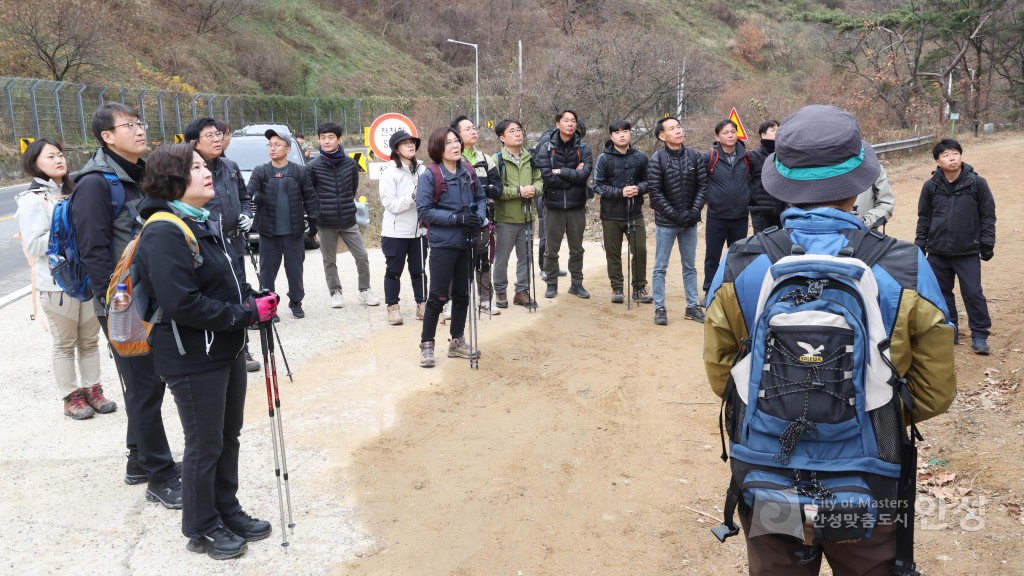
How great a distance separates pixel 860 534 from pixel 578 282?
23.8ft

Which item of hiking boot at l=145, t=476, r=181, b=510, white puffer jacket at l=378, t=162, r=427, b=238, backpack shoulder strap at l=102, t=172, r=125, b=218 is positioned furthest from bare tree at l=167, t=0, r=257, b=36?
hiking boot at l=145, t=476, r=181, b=510

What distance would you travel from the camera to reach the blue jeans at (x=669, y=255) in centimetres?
825

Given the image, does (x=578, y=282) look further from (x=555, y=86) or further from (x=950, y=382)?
(x=555, y=86)

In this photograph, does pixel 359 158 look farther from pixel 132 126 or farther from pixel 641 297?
pixel 132 126

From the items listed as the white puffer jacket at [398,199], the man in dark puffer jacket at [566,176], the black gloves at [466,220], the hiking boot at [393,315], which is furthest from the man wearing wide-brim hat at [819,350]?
the man in dark puffer jacket at [566,176]

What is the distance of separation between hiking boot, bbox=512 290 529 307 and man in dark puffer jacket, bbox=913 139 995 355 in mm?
3989

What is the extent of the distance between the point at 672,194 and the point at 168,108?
33389 mm

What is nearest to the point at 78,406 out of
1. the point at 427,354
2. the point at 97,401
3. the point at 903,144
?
the point at 97,401

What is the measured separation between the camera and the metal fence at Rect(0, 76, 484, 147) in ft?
88.1

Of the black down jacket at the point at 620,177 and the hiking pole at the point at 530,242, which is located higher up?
the black down jacket at the point at 620,177

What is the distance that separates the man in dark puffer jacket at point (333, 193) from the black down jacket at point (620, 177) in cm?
282

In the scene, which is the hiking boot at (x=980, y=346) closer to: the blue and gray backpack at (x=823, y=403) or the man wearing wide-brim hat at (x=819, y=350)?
the man wearing wide-brim hat at (x=819, y=350)

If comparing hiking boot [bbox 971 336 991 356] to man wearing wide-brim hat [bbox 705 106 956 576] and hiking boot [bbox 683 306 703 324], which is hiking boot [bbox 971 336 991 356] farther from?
man wearing wide-brim hat [bbox 705 106 956 576]

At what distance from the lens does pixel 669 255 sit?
27.3 feet
